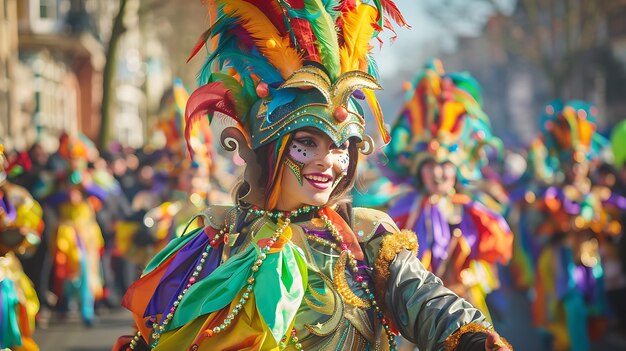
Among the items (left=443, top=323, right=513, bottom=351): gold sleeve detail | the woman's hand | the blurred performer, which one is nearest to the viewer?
the woman's hand

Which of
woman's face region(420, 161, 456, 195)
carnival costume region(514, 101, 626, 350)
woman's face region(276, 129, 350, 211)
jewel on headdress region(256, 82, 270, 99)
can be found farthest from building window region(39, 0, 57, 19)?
woman's face region(276, 129, 350, 211)

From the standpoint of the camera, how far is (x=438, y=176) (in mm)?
7336

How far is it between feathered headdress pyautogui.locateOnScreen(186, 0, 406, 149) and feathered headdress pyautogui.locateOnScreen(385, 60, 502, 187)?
11.0 ft

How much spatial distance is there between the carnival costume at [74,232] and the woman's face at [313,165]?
8.20 metres

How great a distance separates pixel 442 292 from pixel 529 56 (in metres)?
27.2

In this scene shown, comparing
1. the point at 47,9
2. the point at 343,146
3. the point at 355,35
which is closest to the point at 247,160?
the point at 343,146

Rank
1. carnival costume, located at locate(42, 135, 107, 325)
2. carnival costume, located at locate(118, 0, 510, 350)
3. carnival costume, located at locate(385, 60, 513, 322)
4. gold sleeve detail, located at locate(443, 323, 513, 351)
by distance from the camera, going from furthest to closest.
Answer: carnival costume, located at locate(42, 135, 107, 325), carnival costume, located at locate(385, 60, 513, 322), carnival costume, located at locate(118, 0, 510, 350), gold sleeve detail, located at locate(443, 323, 513, 351)

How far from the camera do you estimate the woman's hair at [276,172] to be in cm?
392

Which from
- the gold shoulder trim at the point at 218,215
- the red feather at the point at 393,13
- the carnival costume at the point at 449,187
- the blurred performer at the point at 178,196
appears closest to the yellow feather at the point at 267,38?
the red feather at the point at 393,13

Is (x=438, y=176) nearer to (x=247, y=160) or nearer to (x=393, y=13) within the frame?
(x=393, y=13)

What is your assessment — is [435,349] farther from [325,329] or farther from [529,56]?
[529,56]

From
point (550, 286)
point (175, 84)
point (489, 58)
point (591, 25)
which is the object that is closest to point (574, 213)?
point (550, 286)

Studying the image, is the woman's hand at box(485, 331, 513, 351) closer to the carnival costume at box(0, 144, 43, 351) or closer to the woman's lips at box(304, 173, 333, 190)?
the woman's lips at box(304, 173, 333, 190)

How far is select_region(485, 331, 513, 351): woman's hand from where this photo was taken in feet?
11.0
